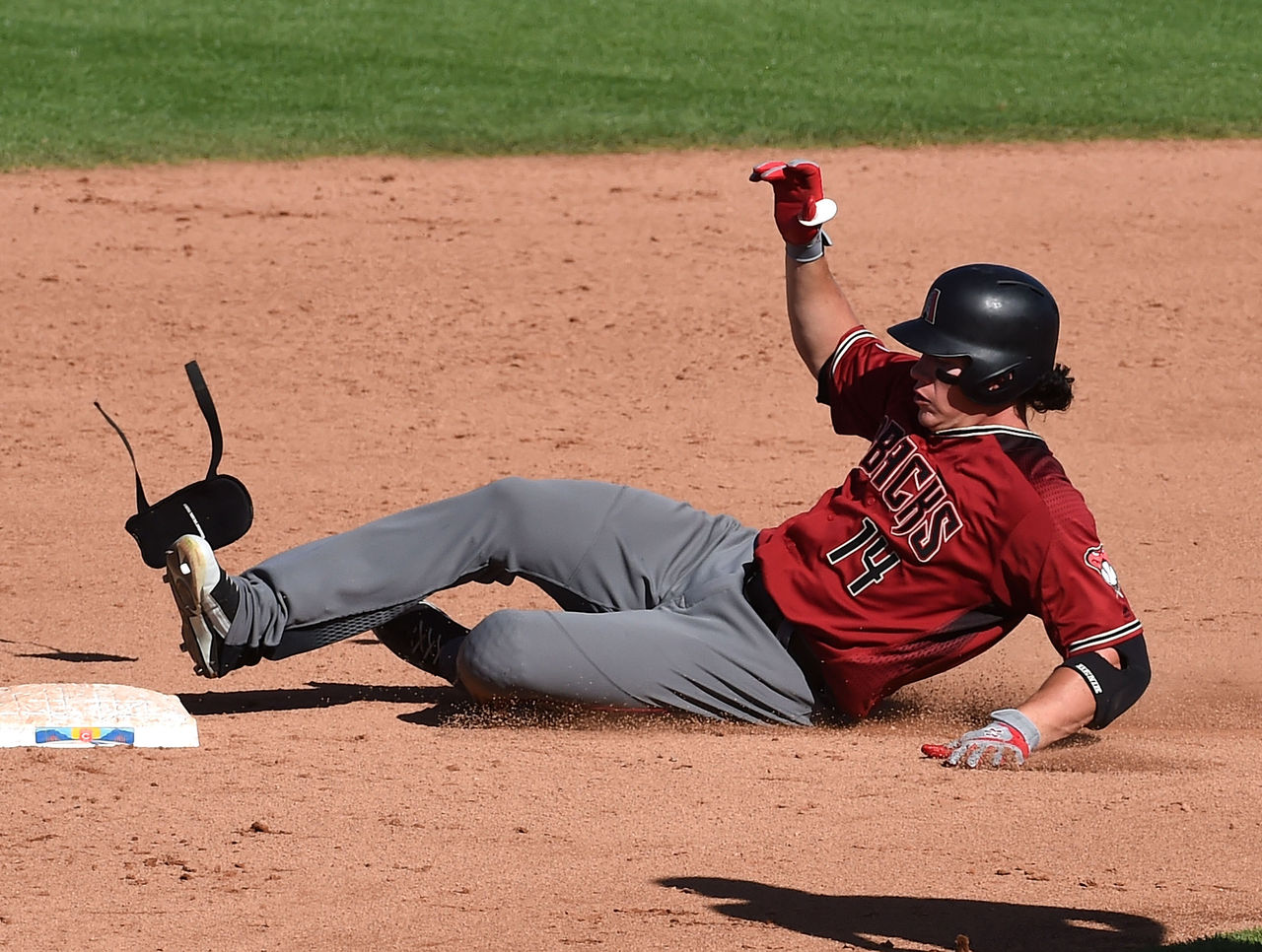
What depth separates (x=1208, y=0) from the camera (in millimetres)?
15719

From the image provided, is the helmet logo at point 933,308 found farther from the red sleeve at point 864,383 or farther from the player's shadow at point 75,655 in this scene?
the player's shadow at point 75,655

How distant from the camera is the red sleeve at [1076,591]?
3.85m

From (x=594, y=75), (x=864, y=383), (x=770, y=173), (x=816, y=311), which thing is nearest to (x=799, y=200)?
(x=770, y=173)

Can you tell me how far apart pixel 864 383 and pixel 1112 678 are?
94cm

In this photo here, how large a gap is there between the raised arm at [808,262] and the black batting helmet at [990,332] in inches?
15.4

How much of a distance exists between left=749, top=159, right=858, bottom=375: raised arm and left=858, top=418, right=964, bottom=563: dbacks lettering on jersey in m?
0.43

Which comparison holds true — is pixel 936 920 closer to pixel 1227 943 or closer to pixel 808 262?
pixel 1227 943

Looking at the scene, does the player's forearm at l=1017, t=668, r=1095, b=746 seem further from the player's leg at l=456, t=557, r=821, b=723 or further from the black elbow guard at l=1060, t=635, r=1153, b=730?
the player's leg at l=456, t=557, r=821, b=723

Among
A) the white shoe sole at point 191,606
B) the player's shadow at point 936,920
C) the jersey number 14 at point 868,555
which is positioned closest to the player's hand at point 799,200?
the jersey number 14 at point 868,555

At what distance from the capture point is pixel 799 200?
14.6 feet

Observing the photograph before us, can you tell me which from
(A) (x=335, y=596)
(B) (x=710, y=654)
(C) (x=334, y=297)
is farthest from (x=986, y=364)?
(C) (x=334, y=297)

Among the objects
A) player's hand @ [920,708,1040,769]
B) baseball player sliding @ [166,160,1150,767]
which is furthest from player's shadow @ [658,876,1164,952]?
baseball player sliding @ [166,160,1150,767]

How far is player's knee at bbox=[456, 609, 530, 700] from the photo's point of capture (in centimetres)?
412

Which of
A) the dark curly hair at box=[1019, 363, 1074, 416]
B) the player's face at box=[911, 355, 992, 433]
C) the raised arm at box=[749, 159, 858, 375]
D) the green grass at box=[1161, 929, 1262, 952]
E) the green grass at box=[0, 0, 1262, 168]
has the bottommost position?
the green grass at box=[1161, 929, 1262, 952]
